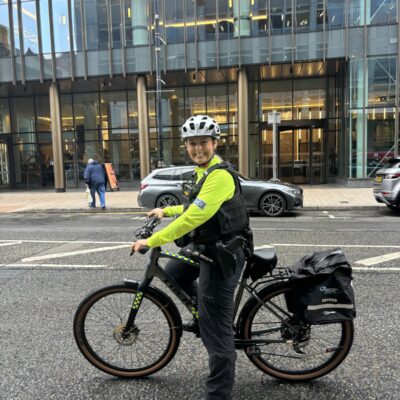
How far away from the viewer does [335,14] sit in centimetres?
1888

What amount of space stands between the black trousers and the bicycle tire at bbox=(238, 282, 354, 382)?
308 mm

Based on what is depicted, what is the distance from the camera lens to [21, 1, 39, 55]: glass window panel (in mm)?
21484

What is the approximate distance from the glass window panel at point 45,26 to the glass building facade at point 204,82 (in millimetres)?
75

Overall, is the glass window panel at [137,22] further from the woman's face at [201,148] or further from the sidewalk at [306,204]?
the woman's face at [201,148]

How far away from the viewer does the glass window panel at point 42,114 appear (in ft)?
82.8

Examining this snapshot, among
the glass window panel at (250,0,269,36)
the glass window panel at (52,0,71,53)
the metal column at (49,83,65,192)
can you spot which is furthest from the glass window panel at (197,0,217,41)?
the metal column at (49,83,65,192)

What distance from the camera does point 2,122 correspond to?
25.8 meters

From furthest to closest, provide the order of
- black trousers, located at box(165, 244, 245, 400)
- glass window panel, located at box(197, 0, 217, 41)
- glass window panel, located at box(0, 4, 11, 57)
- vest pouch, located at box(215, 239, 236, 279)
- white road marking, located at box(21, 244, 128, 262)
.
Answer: glass window panel, located at box(0, 4, 11, 57), glass window panel, located at box(197, 0, 217, 41), white road marking, located at box(21, 244, 128, 262), black trousers, located at box(165, 244, 245, 400), vest pouch, located at box(215, 239, 236, 279)

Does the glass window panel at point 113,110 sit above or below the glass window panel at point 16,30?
below

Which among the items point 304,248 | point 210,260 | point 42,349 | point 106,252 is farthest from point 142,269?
point 210,260

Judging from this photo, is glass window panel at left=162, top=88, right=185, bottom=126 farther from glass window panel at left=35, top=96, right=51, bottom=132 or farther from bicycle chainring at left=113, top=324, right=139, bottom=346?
bicycle chainring at left=113, top=324, right=139, bottom=346

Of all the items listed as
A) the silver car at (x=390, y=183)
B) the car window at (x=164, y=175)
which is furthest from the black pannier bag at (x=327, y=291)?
the car window at (x=164, y=175)

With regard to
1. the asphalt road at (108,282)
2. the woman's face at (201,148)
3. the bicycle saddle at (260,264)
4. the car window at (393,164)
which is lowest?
the asphalt road at (108,282)

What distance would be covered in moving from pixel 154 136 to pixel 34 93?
8175 mm
